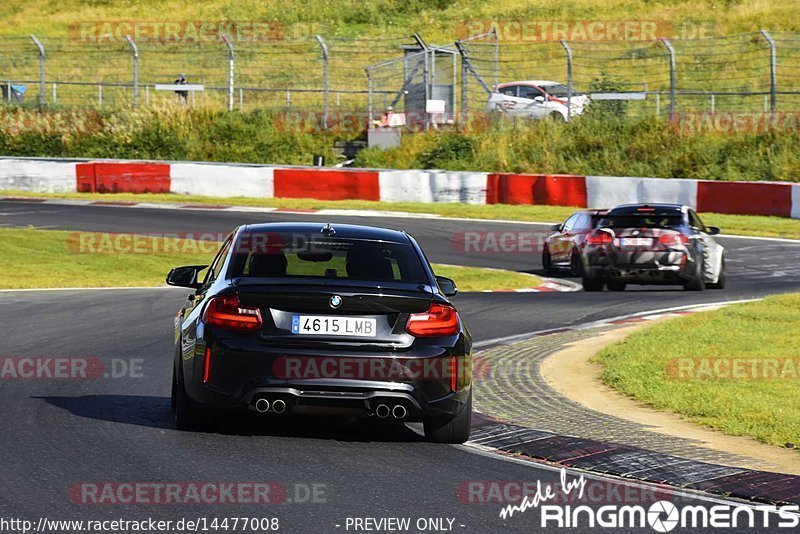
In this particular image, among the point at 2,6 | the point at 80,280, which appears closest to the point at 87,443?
the point at 80,280

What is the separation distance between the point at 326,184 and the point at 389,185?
1.52 metres

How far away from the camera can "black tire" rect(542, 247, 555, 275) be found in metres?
22.2

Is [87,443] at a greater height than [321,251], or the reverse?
[321,251]

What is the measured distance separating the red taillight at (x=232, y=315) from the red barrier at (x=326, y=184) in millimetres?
25083

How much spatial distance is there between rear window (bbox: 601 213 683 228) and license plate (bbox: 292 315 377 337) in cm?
1179

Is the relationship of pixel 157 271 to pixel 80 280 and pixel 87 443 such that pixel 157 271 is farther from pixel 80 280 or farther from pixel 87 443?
pixel 87 443

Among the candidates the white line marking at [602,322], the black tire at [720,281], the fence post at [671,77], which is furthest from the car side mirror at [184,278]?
the fence post at [671,77]

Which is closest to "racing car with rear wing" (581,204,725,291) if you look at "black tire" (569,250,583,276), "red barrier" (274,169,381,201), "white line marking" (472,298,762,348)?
"black tire" (569,250,583,276)

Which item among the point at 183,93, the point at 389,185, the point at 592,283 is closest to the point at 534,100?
the point at 389,185

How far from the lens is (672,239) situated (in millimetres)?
18938

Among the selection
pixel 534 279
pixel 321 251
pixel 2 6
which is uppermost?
pixel 2 6

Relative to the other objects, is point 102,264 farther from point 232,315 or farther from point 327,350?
point 327,350

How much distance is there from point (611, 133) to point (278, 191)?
921 cm

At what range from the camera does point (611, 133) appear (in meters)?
36.7
